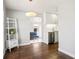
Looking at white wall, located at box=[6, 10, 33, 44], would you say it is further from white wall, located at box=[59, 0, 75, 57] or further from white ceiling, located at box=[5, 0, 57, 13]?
white wall, located at box=[59, 0, 75, 57]

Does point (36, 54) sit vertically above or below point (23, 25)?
below

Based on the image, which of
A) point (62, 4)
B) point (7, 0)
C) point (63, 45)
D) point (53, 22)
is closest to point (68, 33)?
point (63, 45)

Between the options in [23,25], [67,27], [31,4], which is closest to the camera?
[67,27]

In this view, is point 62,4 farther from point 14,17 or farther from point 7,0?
point 14,17

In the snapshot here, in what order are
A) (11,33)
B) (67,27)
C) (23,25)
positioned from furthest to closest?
(23,25), (11,33), (67,27)

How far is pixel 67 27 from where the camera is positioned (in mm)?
3562

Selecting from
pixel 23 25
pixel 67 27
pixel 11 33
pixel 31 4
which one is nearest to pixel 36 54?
pixel 67 27

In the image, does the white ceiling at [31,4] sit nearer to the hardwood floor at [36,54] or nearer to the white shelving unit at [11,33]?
the white shelving unit at [11,33]

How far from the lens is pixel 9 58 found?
10.6ft

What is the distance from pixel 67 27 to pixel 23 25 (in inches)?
128

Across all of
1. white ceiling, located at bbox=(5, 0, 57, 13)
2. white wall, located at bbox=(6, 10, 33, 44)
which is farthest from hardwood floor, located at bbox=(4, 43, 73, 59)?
white ceiling, located at bbox=(5, 0, 57, 13)

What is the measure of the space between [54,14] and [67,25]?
272cm

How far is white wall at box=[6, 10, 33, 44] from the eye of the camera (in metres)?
5.34

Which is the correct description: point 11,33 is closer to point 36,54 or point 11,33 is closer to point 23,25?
point 23,25
